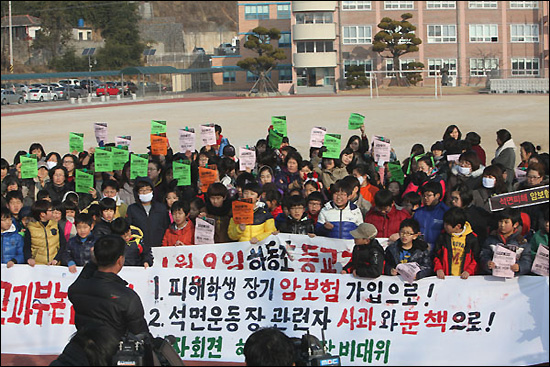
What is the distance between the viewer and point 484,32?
64875mm

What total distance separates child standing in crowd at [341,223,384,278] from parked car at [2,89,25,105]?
45059 mm

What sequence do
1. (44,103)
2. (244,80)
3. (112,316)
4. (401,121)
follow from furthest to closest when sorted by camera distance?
1. (244,80)
2. (44,103)
3. (401,121)
4. (112,316)

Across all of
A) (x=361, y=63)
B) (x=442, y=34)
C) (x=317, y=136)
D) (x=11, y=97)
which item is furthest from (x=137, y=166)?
(x=442, y=34)

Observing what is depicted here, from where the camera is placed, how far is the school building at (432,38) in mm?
63656

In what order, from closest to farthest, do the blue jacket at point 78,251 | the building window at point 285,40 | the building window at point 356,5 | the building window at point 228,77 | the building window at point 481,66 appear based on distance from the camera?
the blue jacket at point 78,251 → the building window at point 481,66 → the building window at point 356,5 → the building window at point 285,40 → the building window at point 228,77

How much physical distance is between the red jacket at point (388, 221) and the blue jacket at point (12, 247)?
3.23 m

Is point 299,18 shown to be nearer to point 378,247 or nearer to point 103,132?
point 103,132

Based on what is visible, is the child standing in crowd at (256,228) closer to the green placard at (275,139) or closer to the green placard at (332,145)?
the green placard at (332,145)

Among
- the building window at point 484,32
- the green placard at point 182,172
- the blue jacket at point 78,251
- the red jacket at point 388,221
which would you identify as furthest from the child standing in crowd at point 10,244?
the building window at point 484,32

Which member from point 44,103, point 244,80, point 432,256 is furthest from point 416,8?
point 432,256

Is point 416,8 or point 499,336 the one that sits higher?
point 416,8

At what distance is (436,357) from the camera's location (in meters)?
5.93

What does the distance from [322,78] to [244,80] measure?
11.0 metres

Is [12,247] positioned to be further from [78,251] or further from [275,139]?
[275,139]
